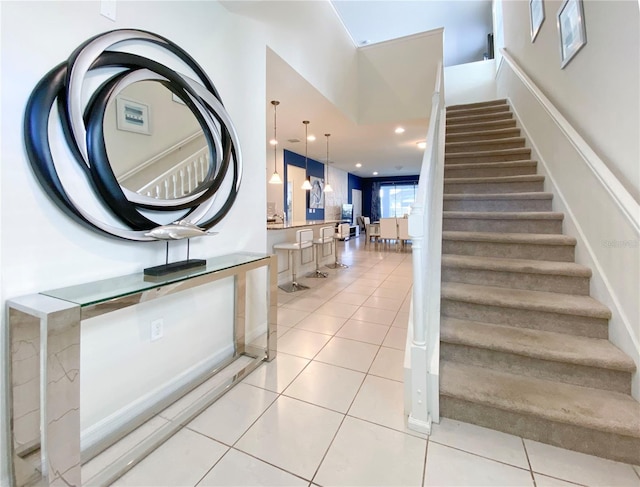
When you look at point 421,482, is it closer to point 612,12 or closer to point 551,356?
point 551,356

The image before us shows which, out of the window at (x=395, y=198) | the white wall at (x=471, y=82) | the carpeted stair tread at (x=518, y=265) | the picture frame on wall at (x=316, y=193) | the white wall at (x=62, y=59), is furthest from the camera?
the window at (x=395, y=198)

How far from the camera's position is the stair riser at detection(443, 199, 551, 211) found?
2.51 metres

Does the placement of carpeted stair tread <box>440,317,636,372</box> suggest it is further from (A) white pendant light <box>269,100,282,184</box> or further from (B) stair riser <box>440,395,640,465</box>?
(A) white pendant light <box>269,100,282,184</box>

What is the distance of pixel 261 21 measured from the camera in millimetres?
2467

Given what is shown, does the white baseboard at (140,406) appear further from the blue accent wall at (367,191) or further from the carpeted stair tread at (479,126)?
the blue accent wall at (367,191)

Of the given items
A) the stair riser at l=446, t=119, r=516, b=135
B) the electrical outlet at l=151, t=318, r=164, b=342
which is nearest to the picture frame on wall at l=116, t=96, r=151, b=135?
the electrical outlet at l=151, t=318, r=164, b=342

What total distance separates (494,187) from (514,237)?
33.8 inches

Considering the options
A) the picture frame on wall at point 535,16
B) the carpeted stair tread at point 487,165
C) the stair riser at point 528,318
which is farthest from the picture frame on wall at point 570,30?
the stair riser at point 528,318

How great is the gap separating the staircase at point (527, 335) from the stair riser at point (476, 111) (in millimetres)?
2150

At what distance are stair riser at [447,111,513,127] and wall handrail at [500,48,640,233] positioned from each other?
4.17ft

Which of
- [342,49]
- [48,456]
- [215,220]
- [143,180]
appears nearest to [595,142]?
[215,220]

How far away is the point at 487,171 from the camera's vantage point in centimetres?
306

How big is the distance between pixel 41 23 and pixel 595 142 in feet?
10.0

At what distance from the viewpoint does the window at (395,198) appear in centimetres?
1258
